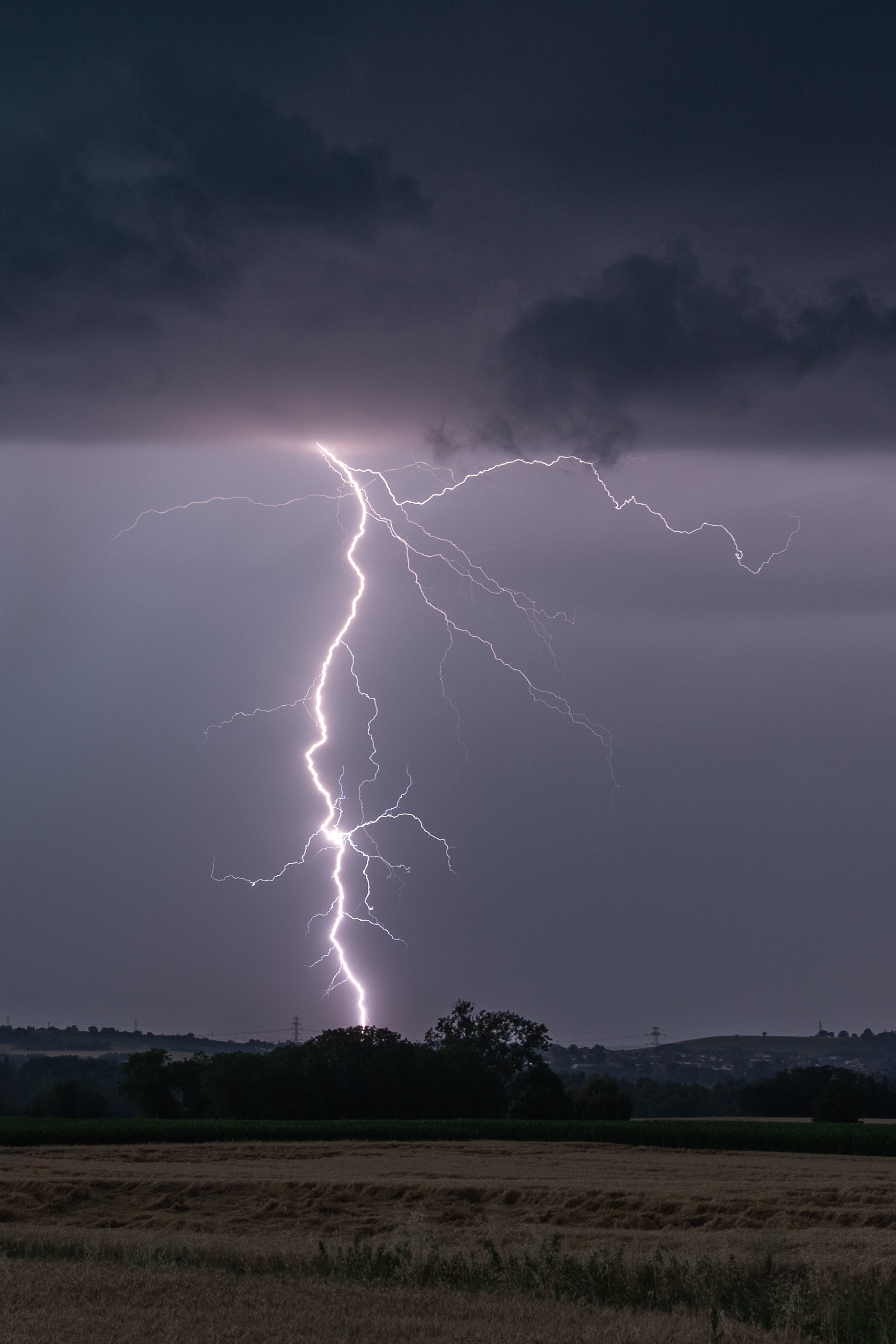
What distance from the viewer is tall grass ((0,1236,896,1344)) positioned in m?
9.74

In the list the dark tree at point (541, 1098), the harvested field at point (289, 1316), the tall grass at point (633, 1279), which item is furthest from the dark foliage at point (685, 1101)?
the harvested field at point (289, 1316)

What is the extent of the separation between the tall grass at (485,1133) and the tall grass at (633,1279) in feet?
94.9

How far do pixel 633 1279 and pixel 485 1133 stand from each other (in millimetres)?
37242

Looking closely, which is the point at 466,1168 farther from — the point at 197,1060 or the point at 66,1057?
the point at 66,1057

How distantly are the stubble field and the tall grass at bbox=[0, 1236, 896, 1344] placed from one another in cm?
9

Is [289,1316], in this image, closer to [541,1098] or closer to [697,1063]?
[541,1098]

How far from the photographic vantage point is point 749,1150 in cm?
3925

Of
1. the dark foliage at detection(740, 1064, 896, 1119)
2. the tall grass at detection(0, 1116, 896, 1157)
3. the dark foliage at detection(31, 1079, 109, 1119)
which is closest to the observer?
the tall grass at detection(0, 1116, 896, 1157)

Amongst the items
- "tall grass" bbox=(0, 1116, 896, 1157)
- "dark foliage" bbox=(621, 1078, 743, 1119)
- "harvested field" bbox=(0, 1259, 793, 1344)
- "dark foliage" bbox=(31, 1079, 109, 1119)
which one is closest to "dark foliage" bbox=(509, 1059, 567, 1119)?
"tall grass" bbox=(0, 1116, 896, 1157)

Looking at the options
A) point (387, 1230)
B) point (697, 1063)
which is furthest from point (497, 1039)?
point (697, 1063)

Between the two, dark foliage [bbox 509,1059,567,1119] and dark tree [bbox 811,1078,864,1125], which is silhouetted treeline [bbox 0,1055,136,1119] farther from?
dark tree [bbox 811,1078,864,1125]

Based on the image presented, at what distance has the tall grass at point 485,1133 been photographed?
3938 cm

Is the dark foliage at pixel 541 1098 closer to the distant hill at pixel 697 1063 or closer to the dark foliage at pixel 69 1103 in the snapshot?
the dark foliage at pixel 69 1103

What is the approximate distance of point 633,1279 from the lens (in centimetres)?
1107
